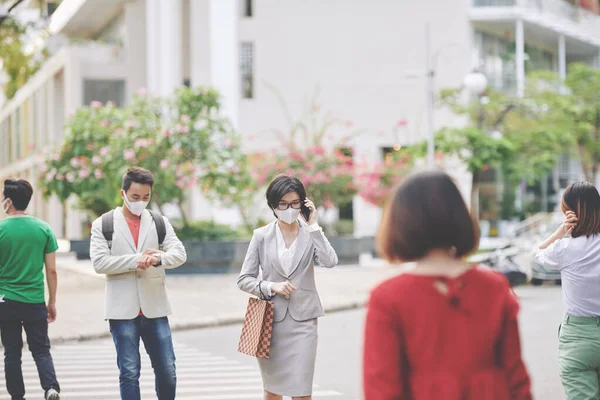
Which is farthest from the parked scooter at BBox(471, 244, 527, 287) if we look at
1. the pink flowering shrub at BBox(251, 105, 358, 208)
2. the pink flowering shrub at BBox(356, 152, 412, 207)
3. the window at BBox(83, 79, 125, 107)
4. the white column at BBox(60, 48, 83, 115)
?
the window at BBox(83, 79, 125, 107)

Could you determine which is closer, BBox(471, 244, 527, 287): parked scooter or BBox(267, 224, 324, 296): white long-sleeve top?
BBox(267, 224, 324, 296): white long-sleeve top

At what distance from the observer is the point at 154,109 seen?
27125mm

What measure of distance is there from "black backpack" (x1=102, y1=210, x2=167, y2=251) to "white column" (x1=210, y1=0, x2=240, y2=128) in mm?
33055

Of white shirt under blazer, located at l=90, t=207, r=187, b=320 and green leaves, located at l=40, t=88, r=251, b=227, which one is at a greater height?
green leaves, located at l=40, t=88, r=251, b=227

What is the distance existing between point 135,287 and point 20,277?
133cm

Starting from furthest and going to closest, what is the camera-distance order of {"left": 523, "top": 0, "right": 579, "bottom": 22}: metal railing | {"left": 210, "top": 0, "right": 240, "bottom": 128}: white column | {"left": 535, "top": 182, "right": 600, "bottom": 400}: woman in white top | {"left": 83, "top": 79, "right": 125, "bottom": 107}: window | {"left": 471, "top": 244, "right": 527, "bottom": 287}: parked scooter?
1. {"left": 523, "top": 0, "right": 579, "bottom": 22}: metal railing
2. {"left": 83, "top": 79, "right": 125, "bottom": 107}: window
3. {"left": 210, "top": 0, "right": 240, "bottom": 128}: white column
4. {"left": 471, "top": 244, "right": 527, "bottom": 287}: parked scooter
5. {"left": 535, "top": 182, "right": 600, "bottom": 400}: woman in white top

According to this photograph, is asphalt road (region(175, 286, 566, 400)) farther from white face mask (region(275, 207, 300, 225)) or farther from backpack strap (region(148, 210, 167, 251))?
white face mask (region(275, 207, 300, 225))

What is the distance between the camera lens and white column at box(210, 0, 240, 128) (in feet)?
132

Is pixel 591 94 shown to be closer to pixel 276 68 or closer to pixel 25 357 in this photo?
pixel 276 68

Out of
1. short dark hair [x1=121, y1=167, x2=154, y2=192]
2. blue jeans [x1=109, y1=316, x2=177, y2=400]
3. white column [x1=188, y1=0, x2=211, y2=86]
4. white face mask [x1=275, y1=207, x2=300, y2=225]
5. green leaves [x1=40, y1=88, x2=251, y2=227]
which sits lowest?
blue jeans [x1=109, y1=316, x2=177, y2=400]

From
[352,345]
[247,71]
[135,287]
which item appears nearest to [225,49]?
[247,71]

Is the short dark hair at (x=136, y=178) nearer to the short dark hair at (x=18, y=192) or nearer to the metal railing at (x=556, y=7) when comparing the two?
the short dark hair at (x=18, y=192)

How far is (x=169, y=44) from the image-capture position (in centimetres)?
4288

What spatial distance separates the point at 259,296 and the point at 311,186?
24032mm
